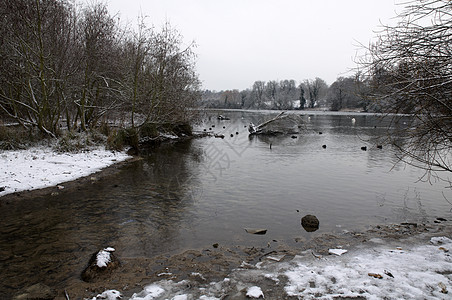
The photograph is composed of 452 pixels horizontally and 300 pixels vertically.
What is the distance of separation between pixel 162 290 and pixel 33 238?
4453 millimetres

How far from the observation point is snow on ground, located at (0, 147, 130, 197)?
11406 millimetres

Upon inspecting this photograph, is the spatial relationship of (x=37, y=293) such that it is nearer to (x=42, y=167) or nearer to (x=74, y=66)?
(x=42, y=167)

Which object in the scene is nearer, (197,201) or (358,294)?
(358,294)

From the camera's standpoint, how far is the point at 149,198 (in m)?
11.4

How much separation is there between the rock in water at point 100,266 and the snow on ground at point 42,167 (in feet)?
22.2

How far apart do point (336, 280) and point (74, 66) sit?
18.8 m

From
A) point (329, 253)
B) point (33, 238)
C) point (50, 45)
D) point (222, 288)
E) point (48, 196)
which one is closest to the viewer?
point (222, 288)

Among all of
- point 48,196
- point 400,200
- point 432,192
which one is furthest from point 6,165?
point 432,192

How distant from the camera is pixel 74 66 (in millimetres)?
18281

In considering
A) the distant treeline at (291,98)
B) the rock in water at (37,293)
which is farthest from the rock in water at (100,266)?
the distant treeline at (291,98)

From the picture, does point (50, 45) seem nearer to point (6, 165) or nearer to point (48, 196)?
point (6, 165)

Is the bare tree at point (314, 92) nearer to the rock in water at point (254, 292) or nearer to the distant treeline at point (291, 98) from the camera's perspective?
the distant treeline at point (291, 98)

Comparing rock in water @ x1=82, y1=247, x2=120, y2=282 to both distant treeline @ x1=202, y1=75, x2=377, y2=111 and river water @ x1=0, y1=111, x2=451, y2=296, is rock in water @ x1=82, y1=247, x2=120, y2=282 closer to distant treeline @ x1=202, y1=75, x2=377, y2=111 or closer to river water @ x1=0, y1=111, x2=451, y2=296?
river water @ x1=0, y1=111, x2=451, y2=296

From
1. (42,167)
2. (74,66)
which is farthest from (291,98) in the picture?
(42,167)
